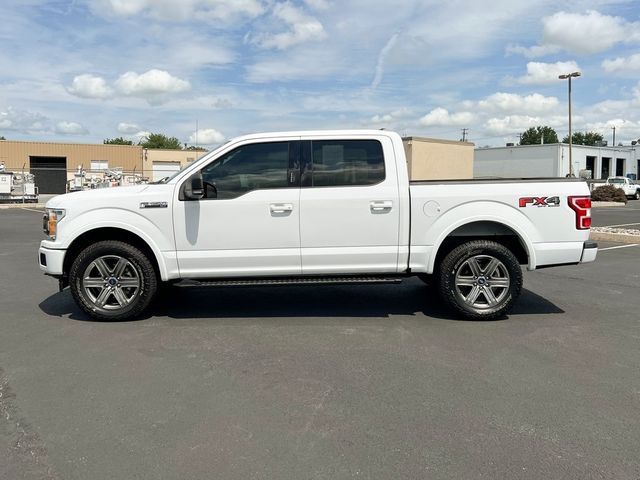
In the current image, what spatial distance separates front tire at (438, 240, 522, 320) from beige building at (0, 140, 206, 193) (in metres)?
43.7

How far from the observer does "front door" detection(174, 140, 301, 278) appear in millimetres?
5535

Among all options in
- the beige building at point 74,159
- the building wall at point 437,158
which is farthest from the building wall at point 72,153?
the building wall at point 437,158

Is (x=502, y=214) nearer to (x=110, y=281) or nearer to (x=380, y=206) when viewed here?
(x=380, y=206)

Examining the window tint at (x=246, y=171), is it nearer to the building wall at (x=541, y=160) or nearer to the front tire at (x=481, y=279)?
the front tire at (x=481, y=279)

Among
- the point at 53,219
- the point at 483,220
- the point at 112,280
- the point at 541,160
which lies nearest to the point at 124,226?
the point at 112,280

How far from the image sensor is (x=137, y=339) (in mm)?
5113

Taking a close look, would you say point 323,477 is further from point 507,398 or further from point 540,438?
point 507,398

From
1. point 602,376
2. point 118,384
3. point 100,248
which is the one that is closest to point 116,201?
point 100,248

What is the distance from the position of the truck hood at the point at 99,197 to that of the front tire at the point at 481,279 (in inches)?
131

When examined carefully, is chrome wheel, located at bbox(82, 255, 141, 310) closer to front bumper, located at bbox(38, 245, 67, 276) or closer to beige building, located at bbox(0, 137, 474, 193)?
front bumper, located at bbox(38, 245, 67, 276)

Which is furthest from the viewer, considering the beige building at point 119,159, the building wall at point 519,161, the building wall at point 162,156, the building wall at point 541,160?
the building wall at point 519,161

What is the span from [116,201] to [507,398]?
169 inches

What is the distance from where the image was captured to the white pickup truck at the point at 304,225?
18.2ft

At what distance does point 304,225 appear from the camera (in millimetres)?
5566
